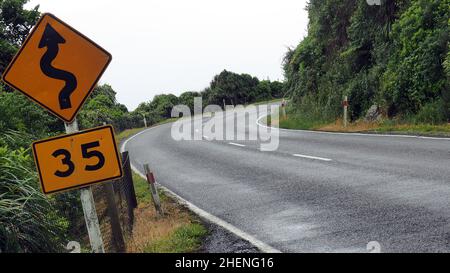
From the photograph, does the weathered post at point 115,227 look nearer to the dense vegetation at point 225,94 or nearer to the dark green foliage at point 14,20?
the dark green foliage at point 14,20

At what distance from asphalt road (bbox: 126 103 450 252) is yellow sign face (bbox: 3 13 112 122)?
9.26 feet

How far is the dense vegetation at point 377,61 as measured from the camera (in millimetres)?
15141

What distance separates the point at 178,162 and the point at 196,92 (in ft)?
145

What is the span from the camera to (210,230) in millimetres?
6473

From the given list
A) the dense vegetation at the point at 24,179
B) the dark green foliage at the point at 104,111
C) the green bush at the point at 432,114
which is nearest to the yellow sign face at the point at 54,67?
the dense vegetation at the point at 24,179

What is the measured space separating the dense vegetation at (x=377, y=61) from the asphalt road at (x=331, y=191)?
9.40 ft

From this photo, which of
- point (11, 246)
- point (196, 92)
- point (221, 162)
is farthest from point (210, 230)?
point (196, 92)

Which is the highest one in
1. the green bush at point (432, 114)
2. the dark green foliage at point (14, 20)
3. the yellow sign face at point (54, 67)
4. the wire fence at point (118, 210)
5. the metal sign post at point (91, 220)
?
the dark green foliage at point (14, 20)

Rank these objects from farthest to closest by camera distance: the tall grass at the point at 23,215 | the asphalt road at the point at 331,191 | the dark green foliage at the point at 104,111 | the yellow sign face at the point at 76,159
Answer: the dark green foliage at the point at 104,111 → the asphalt road at the point at 331,191 → the tall grass at the point at 23,215 → the yellow sign face at the point at 76,159

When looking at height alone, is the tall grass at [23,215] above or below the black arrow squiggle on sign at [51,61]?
below

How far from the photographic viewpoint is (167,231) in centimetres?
667

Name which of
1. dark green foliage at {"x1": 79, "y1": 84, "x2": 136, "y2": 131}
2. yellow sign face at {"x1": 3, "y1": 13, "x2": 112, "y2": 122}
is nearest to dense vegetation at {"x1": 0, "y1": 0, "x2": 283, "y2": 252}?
dark green foliage at {"x1": 79, "y1": 84, "x2": 136, "y2": 131}

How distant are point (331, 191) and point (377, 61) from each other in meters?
12.8

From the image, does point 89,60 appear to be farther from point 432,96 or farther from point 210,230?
point 432,96
